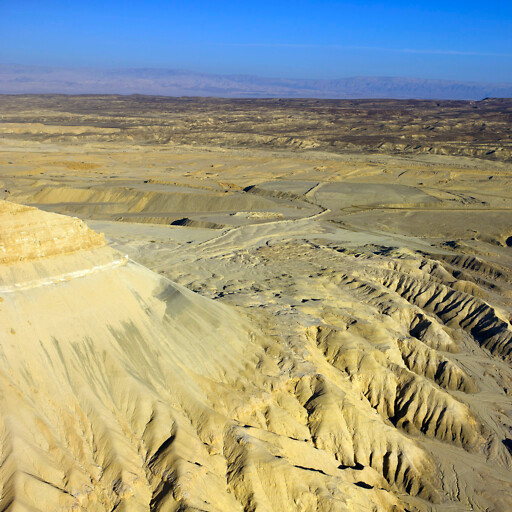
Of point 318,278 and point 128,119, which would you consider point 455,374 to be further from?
point 128,119

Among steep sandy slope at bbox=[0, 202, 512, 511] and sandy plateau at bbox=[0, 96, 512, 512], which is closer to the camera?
steep sandy slope at bbox=[0, 202, 512, 511]

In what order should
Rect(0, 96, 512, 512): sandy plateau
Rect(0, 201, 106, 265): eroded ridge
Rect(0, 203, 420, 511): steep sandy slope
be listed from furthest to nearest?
1. Rect(0, 201, 106, 265): eroded ridge
2. Rect(0, 96, 512, 512): sandy plateau
3. Rect(0, 203, 420, 511): steep sandy slope

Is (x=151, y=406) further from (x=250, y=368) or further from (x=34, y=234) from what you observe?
(x=34, y=234)

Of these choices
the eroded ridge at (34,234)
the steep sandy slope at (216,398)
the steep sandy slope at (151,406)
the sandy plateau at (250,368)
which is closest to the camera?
the steep sandy slope at (151,406)

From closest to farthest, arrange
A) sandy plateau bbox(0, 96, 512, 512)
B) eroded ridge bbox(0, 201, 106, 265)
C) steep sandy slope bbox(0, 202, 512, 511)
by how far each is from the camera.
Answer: steep sandy slope bbox(0, 202, 512, 511)
sandy plateau bbox(0, 96, 512, 512)
eroded ridge bbox(0, 201, 106, 265)

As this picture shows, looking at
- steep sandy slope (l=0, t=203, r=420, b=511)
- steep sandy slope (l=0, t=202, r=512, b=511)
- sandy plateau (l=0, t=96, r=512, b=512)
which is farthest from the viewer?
sandy plateau (l=0, t=96, r=512, b=512)

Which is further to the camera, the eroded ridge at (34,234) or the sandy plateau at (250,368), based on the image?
the eroded ridge at (34,234)

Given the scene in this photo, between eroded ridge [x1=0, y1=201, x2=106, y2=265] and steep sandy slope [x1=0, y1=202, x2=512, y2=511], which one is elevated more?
eroded ridge [x1=0, y1=201, x2=106, y2=265]

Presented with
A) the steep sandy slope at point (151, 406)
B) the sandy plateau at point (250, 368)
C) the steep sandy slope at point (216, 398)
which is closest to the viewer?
the steep sandy slope at point (151, 406)

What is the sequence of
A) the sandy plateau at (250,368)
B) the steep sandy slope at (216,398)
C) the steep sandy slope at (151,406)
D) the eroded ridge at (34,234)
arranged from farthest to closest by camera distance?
the eroded ridge at (34,234), the sandy plateau at (250,368), the steep sandy slope at (216,398), the steep sandy slope at (151,406)

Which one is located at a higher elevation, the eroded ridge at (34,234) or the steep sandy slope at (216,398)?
the eroded ridge at (34,234)

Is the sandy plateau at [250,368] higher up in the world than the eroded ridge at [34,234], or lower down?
lower down

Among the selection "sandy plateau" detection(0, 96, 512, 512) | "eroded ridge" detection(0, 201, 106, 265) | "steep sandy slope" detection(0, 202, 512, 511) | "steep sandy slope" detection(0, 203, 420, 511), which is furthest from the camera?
"eroded ridge" detection(0, 201, 106, 265)
